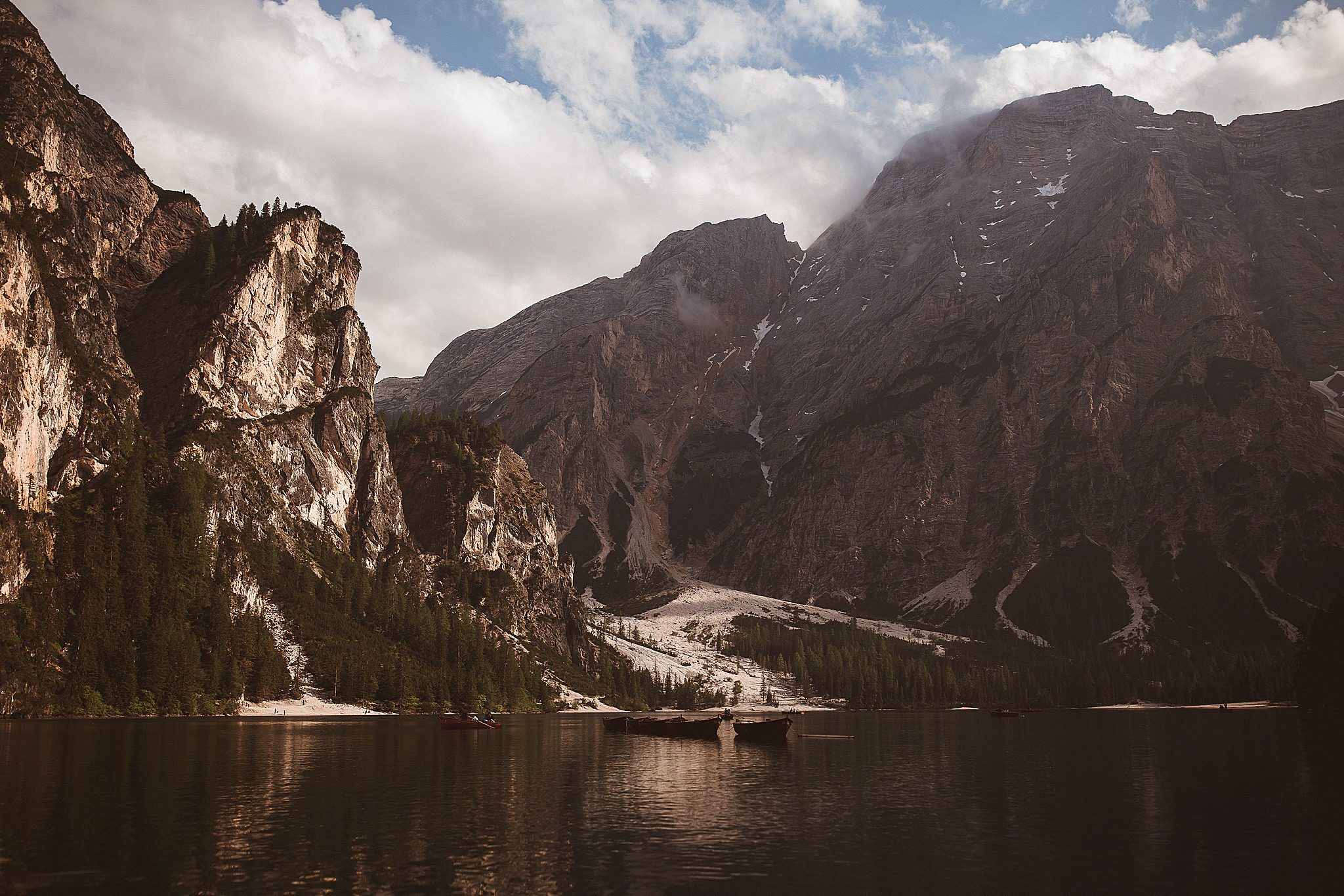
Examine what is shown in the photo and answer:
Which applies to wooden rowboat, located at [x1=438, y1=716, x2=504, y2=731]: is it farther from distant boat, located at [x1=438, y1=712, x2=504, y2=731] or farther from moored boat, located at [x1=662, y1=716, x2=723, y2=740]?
moored boat, located at [x1=662, y1=716, x2=723, y2=740]

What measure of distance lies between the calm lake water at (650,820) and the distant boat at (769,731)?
25135 mm

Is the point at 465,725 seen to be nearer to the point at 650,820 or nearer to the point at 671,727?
the point at 671,727

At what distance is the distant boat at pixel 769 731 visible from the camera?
12438 centimetres

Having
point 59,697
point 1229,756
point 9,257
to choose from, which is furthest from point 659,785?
point 9,257

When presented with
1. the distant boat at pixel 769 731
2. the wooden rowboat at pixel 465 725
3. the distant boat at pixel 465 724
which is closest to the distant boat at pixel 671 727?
the distant boat at pixel 769 731

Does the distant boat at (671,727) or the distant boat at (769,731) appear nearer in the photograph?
the distant boat at (769,731)

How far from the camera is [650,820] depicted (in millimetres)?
51812

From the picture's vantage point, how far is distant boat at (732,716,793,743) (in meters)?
124

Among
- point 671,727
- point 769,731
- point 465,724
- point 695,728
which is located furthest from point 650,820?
point 671,727

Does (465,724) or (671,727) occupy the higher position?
(465,724)

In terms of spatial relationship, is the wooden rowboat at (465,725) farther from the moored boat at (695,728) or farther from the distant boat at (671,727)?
the moored boat at (695,728)

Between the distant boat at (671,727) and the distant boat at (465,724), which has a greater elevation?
the distant boat at (465,724)

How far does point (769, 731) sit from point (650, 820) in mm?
77297

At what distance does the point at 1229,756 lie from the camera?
9506 centimetres
